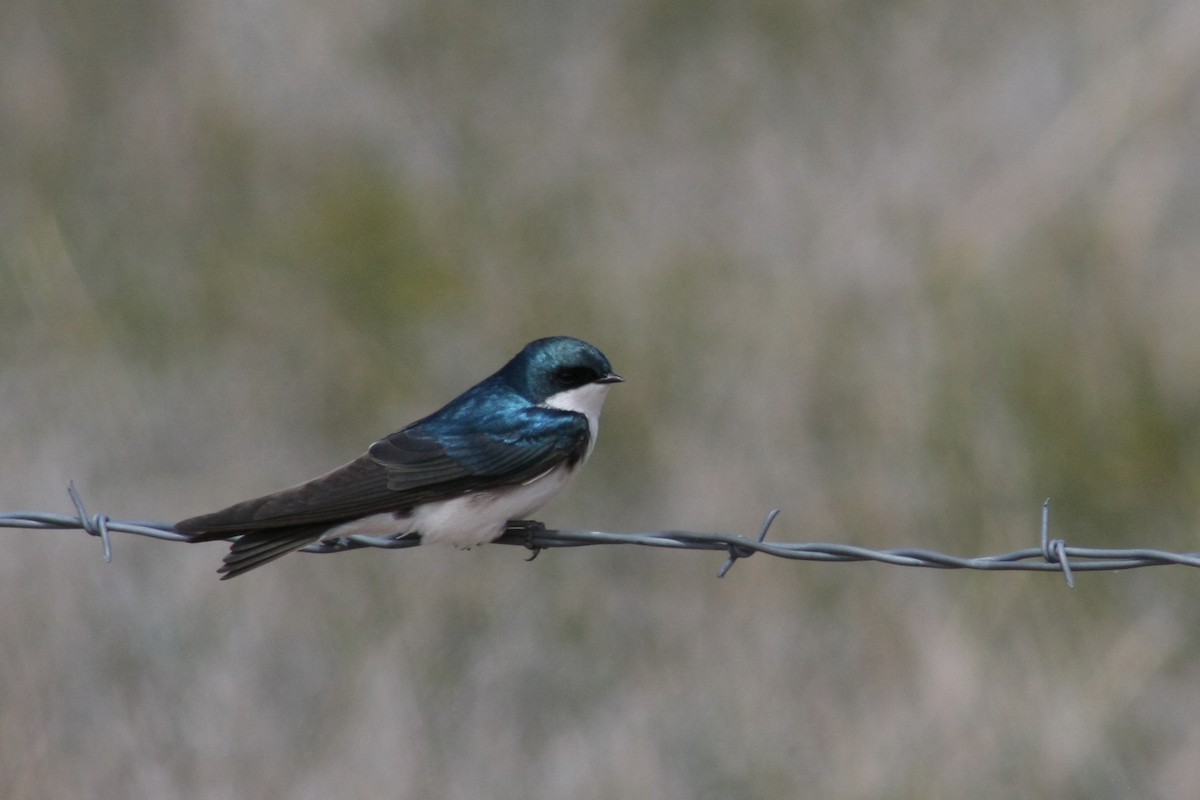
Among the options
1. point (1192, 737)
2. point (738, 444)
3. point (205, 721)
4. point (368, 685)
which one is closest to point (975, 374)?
point (738, 444)

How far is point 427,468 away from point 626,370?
1.86m

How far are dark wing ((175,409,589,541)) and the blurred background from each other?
108 centimetres

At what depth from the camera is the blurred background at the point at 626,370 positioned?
3932 millimetres

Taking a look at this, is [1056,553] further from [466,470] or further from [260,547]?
[260,547]

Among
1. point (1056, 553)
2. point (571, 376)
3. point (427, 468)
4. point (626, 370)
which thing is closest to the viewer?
point (1056, 553)

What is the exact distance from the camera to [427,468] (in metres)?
3.04

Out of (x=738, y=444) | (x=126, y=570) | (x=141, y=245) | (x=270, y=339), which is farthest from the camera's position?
(x=141, y=245)

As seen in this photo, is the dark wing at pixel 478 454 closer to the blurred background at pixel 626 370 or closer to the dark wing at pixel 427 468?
Result: the dark wing at pixel 427 468

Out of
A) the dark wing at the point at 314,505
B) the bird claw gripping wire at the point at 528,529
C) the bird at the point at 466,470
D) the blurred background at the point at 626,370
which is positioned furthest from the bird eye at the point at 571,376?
the blurred background at the point at 626,370

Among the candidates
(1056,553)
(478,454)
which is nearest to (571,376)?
(478,454)

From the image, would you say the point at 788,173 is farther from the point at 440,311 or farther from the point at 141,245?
the point at 141,245

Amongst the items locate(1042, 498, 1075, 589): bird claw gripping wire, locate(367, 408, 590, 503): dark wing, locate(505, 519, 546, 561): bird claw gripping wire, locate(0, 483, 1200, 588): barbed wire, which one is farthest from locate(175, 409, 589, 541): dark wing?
locate(1042, 498, 1075, 589): bird claw gripping wire

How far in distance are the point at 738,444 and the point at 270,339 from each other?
1.51 m

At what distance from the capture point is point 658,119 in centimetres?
558
